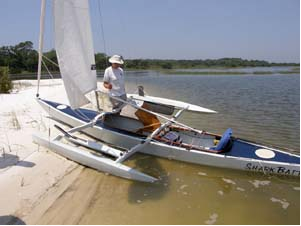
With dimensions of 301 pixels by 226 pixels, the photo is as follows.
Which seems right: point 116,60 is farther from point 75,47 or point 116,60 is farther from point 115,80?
point 75,47

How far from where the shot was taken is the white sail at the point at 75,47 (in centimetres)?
683

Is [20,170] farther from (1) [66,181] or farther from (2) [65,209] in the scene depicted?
(2) [65,209]

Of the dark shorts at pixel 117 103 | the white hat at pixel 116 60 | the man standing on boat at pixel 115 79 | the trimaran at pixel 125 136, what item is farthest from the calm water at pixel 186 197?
the white hat at pixel 116 60

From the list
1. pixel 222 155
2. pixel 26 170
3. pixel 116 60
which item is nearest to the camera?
pixel 26 170

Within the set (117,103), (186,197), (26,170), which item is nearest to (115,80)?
(117,103)

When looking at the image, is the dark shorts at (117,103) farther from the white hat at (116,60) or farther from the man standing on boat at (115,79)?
the white hat at (116,60)

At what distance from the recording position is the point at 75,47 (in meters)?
7.29

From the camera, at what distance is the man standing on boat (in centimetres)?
718

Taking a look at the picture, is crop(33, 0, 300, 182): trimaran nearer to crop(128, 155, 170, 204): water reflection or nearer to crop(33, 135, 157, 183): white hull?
crop(33, 135, 157, 183): white hull

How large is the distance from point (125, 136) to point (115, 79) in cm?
153

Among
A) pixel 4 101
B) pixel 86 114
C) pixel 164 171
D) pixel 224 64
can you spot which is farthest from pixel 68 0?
pixel 224 64

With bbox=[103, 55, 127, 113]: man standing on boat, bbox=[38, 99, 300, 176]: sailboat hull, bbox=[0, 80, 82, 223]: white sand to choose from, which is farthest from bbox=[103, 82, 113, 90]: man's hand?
bbox=[0, 80, 82, 223]: white sand

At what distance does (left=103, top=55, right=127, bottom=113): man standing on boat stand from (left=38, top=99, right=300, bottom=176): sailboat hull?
3.16ft

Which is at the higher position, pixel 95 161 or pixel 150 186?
pixel 95 161
